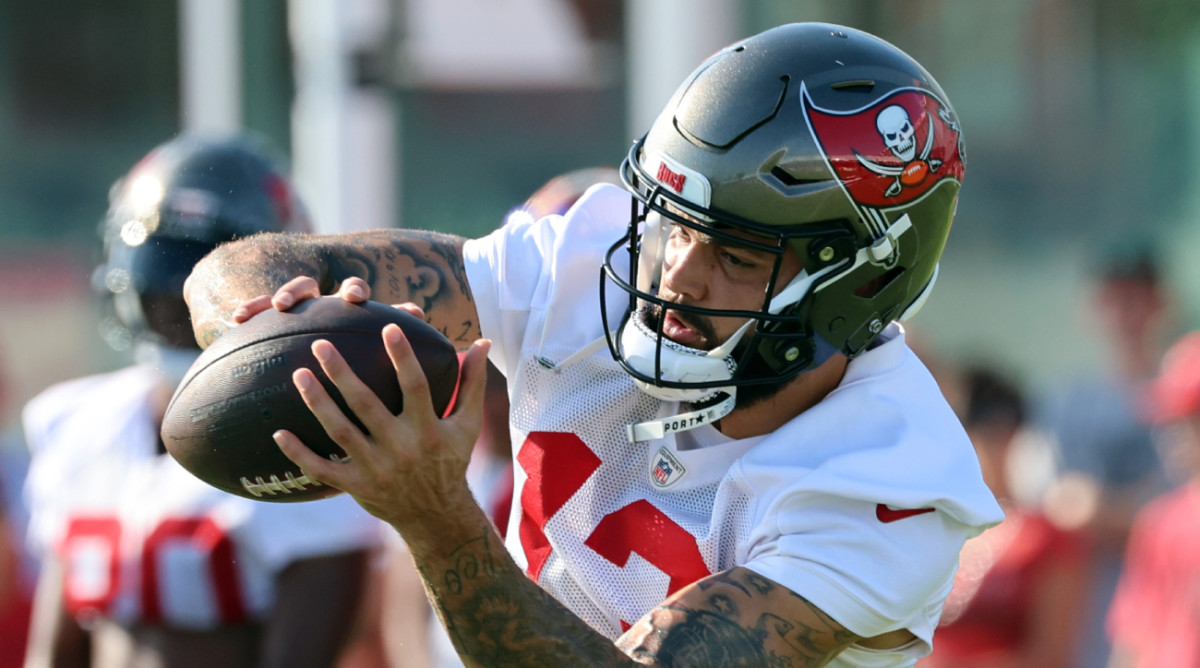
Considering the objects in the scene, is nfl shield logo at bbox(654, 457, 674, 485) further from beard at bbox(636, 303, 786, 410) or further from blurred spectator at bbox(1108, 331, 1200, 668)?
blurred spectator at bbox(1108, 331, 1200, 668)

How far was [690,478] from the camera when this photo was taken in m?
2.49

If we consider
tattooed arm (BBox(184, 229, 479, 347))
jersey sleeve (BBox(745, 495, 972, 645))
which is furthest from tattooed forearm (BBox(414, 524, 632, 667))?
tattooed arm (BBox(184, 229, 479, 347))

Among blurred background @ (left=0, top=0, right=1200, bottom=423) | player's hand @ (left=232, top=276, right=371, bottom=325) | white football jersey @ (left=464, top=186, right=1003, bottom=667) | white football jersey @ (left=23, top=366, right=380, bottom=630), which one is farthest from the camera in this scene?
blurred background @ (left=0, top=0, right=1200, bottom=423)

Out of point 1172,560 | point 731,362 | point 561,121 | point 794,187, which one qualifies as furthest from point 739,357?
point 561,121

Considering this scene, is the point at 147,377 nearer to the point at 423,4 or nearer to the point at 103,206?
the point at 423,4

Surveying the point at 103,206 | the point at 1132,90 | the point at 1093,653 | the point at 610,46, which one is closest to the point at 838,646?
the point at 1093,653

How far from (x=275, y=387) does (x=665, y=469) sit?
29.2 inches

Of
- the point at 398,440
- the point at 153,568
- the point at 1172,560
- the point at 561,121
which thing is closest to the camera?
the point at 398,440

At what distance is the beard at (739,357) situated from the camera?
7.91ft

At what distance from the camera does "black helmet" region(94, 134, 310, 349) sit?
3893mm

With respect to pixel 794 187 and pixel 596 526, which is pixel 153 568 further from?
pixel 794 187

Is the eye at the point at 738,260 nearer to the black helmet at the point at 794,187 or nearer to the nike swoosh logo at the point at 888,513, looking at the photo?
the black helmet at the point at 794,187

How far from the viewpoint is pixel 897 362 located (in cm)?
255

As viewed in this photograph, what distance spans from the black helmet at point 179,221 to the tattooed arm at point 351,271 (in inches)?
46.9
